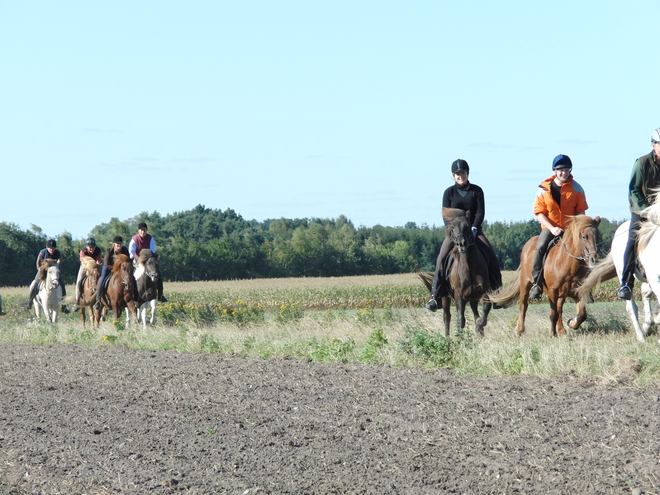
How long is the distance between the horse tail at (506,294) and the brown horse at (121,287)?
9.35 meters

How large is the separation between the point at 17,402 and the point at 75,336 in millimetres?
7896

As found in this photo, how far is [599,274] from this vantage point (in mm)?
11805

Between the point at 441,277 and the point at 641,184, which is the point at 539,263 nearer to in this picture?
the point at 441,277

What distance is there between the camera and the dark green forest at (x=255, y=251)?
245 ft

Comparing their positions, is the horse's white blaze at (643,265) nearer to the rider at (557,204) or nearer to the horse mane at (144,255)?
the rider at (557,204)

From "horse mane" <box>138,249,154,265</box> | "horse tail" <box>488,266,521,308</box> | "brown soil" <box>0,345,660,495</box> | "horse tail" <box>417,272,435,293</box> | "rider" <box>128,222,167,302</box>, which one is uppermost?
"rider" <box>128,222,167,302</box>

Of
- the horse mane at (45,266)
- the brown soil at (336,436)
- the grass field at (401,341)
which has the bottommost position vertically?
the brown soil at (336,436)

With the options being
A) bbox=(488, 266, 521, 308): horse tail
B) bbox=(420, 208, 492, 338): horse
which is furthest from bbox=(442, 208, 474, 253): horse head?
bbox=(488, 266, 521, 308): horse tail

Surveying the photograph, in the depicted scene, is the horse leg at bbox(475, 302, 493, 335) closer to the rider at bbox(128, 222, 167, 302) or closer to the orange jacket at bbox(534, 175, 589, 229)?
the orange jacket at bbox(534, 175, 589, 229)

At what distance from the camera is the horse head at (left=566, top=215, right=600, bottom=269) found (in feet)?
40.0

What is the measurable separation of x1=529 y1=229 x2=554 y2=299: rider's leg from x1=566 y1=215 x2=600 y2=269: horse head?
525mm

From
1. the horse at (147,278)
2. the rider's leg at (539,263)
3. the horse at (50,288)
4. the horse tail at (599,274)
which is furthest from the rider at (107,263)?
the horse tail at (599,274)

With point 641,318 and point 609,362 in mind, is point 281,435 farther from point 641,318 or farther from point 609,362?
point 641,318

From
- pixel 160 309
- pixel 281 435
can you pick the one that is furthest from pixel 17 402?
pixel 160 309
